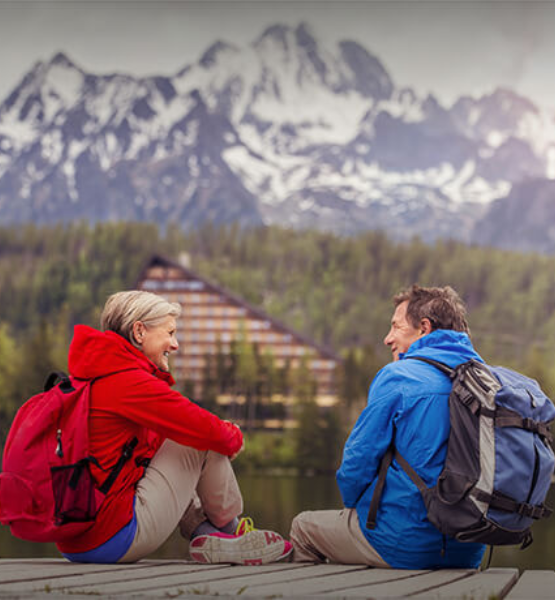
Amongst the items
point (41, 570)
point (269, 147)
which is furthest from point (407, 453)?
point (269, 147)

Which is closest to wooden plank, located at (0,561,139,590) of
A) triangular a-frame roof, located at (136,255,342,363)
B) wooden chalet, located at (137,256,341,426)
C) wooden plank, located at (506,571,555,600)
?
wooden plank, located at (506,571,555,600)

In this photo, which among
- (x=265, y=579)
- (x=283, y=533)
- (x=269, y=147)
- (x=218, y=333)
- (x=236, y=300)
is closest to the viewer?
(x=265, y=579)

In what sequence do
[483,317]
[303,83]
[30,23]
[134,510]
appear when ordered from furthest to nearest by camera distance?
[303,83] < [30,23] < [483,317] < [134,510]

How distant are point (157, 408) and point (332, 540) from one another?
2.62ft

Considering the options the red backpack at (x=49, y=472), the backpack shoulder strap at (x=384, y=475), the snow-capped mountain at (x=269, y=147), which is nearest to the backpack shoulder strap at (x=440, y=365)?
the backpack shoulder strap at (x=384, y=475)

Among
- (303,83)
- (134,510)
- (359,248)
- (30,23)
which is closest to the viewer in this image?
(134,510)

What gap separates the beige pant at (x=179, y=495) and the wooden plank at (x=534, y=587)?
1090mm

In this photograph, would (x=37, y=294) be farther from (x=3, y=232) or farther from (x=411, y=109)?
(x=411, y=109)

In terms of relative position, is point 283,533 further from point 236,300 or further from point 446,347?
point 236,300

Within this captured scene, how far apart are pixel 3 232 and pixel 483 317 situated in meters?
49.5

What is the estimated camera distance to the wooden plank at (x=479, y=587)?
97.4 inches

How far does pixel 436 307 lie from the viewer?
11.9ft

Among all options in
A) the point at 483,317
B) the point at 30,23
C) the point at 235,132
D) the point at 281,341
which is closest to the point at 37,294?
the point at 281,341

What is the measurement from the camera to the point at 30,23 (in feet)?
529
